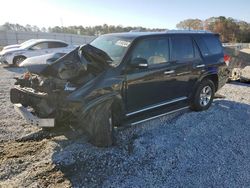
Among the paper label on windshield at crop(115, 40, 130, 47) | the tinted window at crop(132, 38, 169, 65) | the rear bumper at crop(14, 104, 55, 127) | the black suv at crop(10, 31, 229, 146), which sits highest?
the paper label on windshield at crop(115, 40, 130, 47)

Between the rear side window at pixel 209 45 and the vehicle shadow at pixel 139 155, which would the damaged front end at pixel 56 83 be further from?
the rear side window at pixel 209 45

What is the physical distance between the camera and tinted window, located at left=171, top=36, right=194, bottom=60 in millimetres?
5603

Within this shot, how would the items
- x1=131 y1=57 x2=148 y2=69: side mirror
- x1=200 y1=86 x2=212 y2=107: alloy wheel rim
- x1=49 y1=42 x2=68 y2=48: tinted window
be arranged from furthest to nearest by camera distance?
x1=49 y1=42 x2=68 y2=48: tinted window
x1=200 y1=86 x2=212 y2=107: alloy wheel rim
x1=131 y1=57 x2=148 y2=69: side mirror

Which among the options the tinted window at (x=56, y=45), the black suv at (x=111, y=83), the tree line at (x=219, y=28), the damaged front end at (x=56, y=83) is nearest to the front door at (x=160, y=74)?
the black suv at (x=111, y=83)

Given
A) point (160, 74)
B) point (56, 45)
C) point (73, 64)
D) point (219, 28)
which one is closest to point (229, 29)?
point (219, 28)

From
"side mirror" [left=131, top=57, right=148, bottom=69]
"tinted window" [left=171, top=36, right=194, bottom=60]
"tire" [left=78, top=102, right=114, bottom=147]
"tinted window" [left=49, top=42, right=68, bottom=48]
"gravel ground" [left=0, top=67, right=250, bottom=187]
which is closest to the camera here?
"gravel ground" [left=0, top=67, right=250, bottom=187]

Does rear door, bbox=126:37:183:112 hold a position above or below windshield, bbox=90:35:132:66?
below

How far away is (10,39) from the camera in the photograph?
34.8 metres

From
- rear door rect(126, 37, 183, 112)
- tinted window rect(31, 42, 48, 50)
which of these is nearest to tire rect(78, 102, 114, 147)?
rear door rect(126, 37, 183, 112)

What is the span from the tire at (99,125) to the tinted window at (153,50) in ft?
3.85

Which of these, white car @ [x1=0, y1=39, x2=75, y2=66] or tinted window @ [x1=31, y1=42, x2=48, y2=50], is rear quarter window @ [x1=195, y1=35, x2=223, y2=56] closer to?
white car @ [x1=0, y1=39, x2=75, y2=66]

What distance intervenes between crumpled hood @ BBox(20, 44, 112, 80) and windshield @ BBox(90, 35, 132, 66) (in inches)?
7.9

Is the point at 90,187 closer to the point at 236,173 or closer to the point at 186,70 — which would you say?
the point at 236,173

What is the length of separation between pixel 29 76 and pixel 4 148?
4.46 feet
